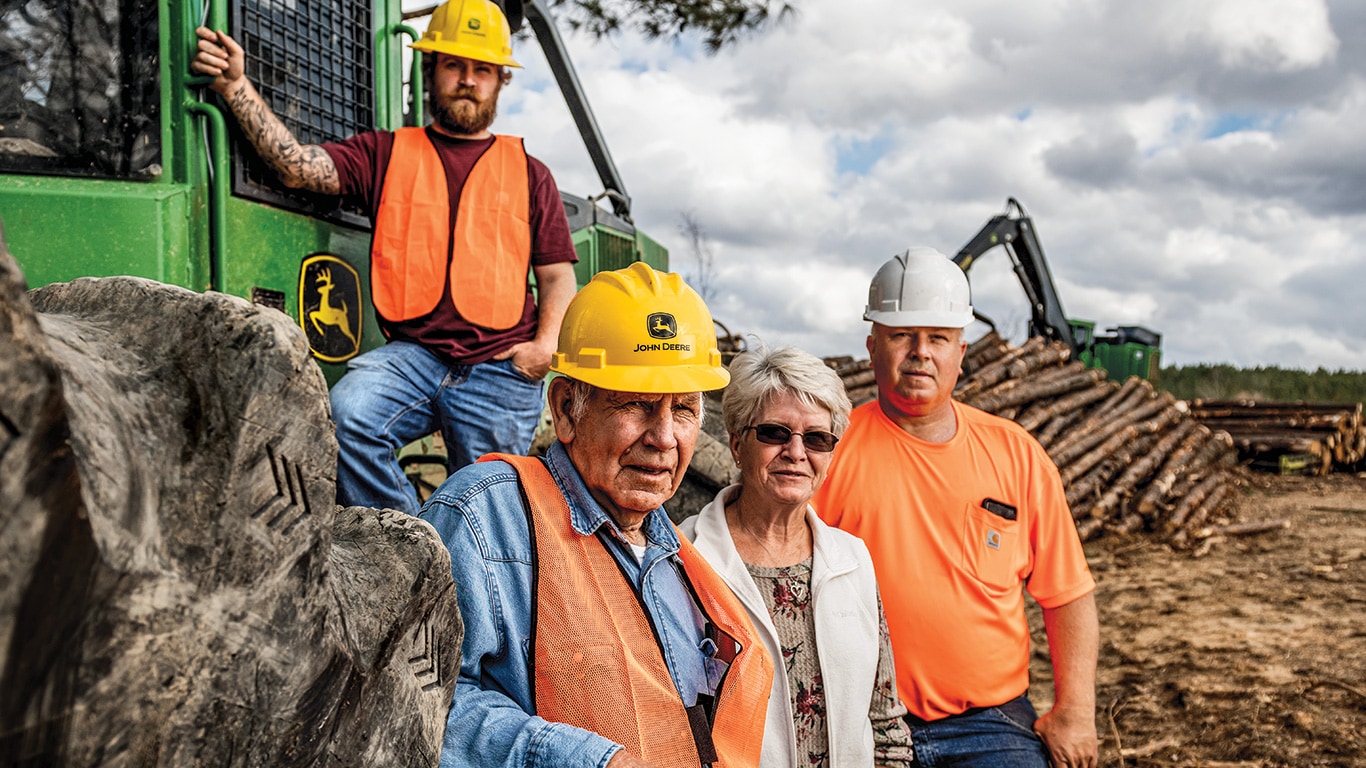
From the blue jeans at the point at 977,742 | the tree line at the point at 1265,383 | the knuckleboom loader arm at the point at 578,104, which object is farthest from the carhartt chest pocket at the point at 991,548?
the tree line at the point at 1265,383

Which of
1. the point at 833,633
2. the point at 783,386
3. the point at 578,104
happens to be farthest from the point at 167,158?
the point at 578,104

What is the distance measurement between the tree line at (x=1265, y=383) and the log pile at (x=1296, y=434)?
7608mm

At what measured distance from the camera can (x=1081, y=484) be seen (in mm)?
10148

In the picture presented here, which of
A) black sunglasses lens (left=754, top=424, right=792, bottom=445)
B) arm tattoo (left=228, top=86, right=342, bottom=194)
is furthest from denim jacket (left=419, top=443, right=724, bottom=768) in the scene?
arm tattoo (left=228, top=86, right=342, bottom=194)

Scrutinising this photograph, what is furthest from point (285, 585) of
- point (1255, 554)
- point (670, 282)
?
point (1255, 554)

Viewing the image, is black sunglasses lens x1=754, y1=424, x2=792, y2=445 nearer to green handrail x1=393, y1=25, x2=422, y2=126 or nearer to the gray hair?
the gray hair

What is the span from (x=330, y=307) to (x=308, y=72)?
898 mm

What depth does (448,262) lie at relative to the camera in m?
3.70

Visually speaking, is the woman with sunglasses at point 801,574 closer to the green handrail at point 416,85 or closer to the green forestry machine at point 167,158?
the green forestry machine at point 167,158

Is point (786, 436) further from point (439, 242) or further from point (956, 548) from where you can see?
Answer: point (439, 242)

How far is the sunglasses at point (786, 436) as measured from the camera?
115 inches

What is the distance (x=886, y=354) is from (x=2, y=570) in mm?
3117

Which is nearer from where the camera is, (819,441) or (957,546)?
(819,441)

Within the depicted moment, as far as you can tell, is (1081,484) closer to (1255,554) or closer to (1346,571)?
(1255,554)
